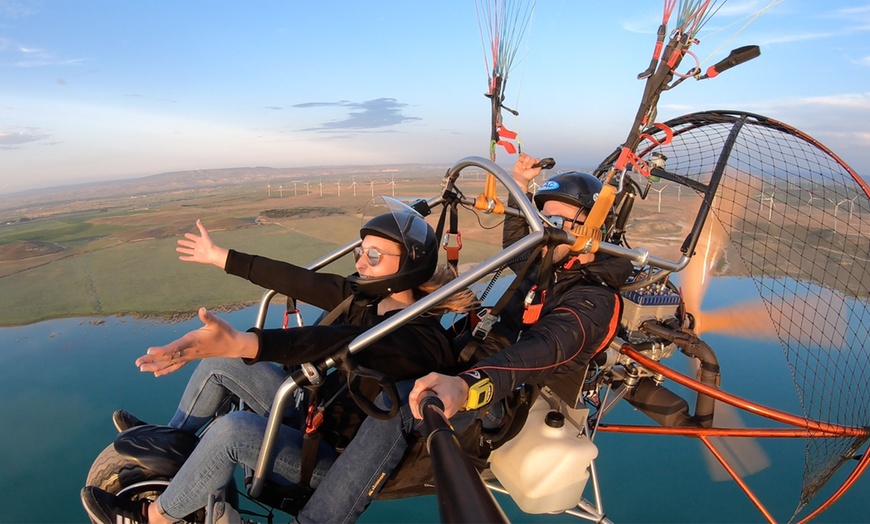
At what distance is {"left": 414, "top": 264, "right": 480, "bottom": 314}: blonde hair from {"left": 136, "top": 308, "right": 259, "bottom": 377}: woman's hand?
99cm

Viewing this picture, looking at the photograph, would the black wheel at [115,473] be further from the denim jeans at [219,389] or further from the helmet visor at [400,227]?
the helmet visor at [400,227]

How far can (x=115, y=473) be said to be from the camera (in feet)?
7.39

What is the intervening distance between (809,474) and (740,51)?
288 centimetres

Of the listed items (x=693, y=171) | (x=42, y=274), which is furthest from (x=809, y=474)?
(x=42, y=274)

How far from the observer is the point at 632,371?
2.94 meters

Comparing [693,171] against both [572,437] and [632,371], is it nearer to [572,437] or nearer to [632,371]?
[632,371]

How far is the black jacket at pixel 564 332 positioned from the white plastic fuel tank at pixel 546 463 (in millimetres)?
191

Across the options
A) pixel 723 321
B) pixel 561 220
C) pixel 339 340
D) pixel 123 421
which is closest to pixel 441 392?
pixel 339 340

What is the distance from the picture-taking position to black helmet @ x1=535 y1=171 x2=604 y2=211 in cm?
252

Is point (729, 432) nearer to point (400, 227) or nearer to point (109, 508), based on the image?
point (400, 227)

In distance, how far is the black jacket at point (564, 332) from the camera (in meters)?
1.81

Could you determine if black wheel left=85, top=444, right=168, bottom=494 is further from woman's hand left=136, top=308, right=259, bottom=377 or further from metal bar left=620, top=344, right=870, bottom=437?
metal bar left=620, top=344, right=870, bottom=437

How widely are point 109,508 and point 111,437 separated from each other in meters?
6.57

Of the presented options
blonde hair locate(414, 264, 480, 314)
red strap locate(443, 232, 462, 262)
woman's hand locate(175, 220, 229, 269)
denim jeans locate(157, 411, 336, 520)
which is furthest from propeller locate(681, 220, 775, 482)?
woman's hand locate(175, 220, 229, 269)
